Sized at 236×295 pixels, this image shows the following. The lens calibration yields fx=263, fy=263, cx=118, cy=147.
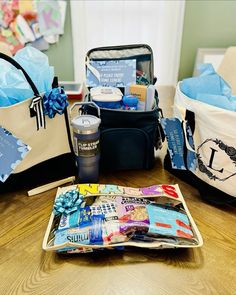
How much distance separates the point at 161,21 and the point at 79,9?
73 cm

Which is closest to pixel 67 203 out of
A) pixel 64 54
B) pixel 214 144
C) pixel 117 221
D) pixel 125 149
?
pixel 117 221

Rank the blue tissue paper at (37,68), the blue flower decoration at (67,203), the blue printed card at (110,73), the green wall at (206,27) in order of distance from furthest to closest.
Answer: the green wall at (206,27)
the blue printed card at (110,73)
the blue tissue paper at (37,68)
the blue flower decoration at (67,203)

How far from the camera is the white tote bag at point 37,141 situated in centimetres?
60

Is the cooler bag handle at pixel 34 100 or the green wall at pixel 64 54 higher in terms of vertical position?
the cooler bag handle at pixel 34 100

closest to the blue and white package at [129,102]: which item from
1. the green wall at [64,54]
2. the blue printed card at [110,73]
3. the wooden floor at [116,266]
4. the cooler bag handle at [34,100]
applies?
the blue printed card at [110,73]

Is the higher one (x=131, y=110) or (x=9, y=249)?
(x=131, y=110)

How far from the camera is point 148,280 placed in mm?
450

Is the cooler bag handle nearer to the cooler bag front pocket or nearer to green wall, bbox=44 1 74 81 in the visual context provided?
the cooler bag front pocket

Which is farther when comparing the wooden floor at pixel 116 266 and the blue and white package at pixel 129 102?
the blue and white package at pixel 129 102

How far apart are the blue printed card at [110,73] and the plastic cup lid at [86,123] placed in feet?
0.68

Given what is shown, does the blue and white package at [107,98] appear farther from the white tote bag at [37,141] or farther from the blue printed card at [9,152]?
the blue printed card at [9,152]

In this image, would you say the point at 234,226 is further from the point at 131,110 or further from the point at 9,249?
the point at 9,249

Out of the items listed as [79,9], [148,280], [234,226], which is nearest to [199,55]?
[79,9]

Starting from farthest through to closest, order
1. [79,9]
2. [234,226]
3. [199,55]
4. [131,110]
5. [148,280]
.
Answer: [199,55], [79,9], [131,110], [234,226], [148,280]
